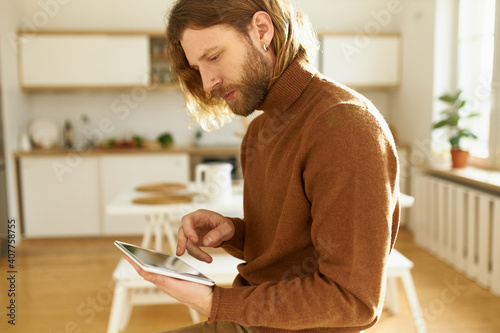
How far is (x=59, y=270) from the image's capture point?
338 centimetres

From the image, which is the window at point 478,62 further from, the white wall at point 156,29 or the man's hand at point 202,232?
the man's hand at point 202,232

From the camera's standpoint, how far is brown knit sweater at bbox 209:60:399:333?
758 mm

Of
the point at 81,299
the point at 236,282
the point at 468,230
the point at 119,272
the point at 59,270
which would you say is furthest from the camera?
the point at 59,270

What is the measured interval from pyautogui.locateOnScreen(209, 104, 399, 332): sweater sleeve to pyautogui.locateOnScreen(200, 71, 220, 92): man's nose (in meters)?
0.26

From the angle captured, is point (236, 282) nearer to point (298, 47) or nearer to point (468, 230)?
point (298, 47)

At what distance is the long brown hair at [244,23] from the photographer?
3.04 ft

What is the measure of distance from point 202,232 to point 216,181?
1.05m

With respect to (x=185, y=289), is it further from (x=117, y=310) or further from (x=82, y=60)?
(x=82, y=60)

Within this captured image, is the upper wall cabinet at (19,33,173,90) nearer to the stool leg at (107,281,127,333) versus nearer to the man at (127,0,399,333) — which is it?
the stool leg at (107,281,127,333)

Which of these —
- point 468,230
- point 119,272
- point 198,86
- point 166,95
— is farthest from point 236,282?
point 166,95

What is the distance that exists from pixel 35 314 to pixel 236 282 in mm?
1931

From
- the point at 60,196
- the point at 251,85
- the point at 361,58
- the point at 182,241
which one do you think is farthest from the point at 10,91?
the point at 251,85

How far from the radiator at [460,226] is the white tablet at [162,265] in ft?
7.63

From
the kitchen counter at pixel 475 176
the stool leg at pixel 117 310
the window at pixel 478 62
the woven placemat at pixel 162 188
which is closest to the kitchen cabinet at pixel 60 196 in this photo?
the woven placemat at pixel 162 188
